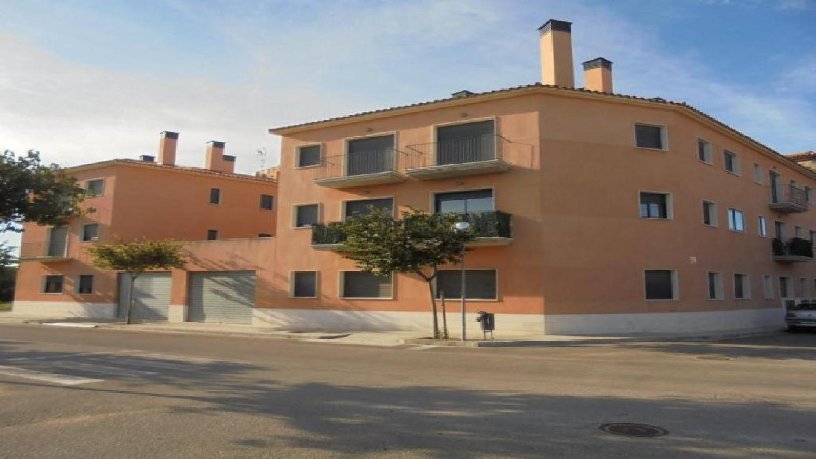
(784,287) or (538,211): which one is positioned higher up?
(538,211)

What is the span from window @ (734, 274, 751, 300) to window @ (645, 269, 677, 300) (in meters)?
5.37

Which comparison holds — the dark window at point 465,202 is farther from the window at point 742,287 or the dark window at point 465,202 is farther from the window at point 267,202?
the window at point 267,202

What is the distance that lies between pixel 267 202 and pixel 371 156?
1548 cm

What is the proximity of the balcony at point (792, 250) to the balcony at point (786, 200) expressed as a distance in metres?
1.65

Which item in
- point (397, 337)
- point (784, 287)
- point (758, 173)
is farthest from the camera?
point (784, 287)

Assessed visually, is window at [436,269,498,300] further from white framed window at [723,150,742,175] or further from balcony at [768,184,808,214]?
balcony at [768,184,808,214]

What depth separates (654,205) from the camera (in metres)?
23.3

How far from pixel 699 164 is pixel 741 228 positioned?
→ 5.00 metres

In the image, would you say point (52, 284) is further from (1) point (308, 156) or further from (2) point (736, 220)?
(2) point (736, 220)

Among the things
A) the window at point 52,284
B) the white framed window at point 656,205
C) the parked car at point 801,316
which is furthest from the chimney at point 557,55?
the window at point 52,284

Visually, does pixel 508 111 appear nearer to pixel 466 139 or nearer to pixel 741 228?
pixel 466 139

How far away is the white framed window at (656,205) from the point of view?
23031mm

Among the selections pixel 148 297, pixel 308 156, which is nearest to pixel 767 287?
pixel 308 156

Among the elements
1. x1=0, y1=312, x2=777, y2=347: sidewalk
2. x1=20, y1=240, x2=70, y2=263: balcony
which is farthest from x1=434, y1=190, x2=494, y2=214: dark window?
x1=20, y1=240, x2=70, y2=263: balcony
